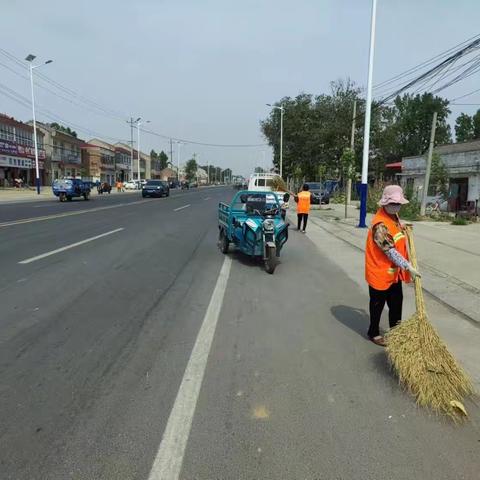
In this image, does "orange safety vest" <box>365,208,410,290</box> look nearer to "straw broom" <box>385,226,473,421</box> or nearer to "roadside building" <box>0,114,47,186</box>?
"straw broom" <box>385,226,473,421</box>

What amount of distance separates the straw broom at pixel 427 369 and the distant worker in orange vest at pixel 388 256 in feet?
1.91

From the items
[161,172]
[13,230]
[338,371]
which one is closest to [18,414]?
[338,371]

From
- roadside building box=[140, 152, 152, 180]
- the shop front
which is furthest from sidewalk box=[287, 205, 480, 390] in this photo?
roadside building box=[140, 152, 152, 180]

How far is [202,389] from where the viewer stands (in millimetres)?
3854

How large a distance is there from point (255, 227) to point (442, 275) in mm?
3625

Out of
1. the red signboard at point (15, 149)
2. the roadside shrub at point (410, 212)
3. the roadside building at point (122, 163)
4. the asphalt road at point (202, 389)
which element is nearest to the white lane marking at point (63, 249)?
the asphalt road at point (202, 389)

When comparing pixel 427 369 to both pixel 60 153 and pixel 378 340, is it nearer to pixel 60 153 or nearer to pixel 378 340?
pixel 378 340

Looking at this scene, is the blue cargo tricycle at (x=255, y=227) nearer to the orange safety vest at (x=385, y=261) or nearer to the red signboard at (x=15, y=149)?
the orange safety vest at (x=385, y=261)

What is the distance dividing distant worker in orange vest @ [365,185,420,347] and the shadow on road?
1.81 feet

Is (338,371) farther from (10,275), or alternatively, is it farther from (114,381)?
(10,275)

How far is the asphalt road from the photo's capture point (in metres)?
2.88

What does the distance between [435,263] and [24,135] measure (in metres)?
60.1

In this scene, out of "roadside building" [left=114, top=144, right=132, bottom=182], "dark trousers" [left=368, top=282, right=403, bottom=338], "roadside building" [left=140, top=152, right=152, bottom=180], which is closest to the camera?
"dark trousers" [left=368, top=282, right=403, bottom=338]

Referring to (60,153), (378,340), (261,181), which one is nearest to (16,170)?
(60,153)
